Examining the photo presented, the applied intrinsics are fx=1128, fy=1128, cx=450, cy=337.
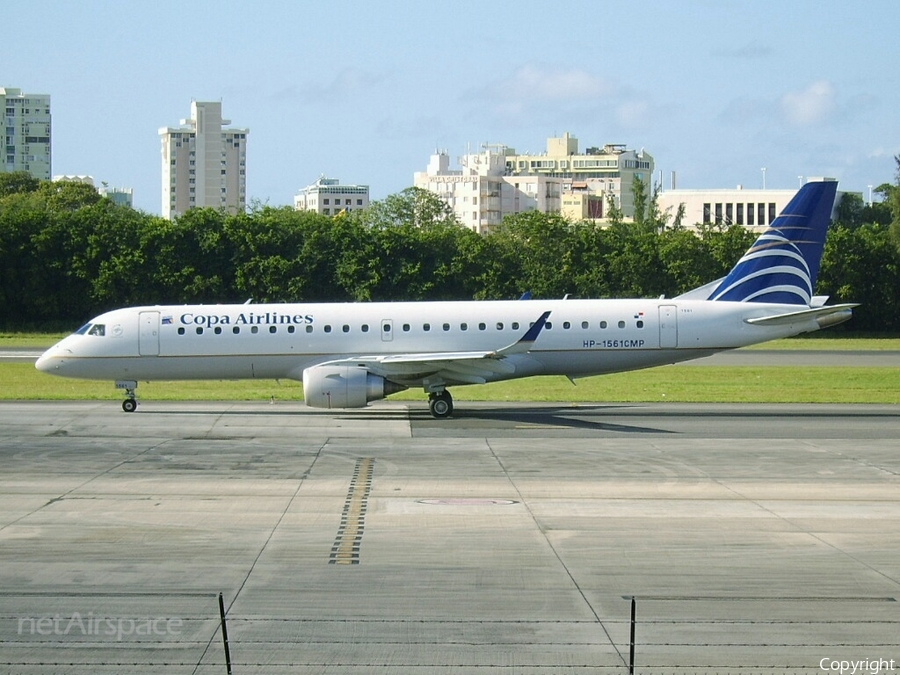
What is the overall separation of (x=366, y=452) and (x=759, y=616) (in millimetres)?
12925

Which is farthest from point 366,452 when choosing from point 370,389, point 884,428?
point 884,428

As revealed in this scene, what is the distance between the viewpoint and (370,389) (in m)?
28.9

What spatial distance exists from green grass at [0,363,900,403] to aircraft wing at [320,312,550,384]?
5.01 meters

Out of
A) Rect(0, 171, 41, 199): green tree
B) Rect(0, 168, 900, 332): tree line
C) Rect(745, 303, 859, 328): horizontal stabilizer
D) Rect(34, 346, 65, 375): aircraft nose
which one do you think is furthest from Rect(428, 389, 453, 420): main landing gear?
Rect(0, 171, 41, 199): green tree

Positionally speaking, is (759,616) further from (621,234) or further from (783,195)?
(783,195)

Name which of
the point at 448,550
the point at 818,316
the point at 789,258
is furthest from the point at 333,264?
the point at 448,550

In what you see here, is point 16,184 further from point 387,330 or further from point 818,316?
point 818,316

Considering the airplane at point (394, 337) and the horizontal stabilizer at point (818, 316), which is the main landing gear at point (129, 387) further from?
the horizontal stabilizer at point (818, 316)

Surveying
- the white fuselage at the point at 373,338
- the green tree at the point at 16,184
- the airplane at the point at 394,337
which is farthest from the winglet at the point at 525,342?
the green tree at the point at 16,184

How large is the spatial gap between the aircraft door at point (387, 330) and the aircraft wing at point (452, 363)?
0.56 m

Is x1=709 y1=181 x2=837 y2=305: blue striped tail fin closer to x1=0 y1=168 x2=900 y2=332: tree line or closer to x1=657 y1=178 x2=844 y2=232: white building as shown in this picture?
x1=0 y1=168 x2=900 y2=332: tree line

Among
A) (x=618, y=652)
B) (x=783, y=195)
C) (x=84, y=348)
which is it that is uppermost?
(x=783, y=195)

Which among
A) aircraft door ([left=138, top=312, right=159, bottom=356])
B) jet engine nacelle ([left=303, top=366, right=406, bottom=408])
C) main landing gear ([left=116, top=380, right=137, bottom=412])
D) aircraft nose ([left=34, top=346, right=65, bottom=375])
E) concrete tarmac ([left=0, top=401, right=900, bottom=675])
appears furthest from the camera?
main landing gear ([left=116, top=380, right=137, bottom=412])

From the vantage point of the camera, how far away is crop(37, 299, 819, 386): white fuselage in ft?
101
